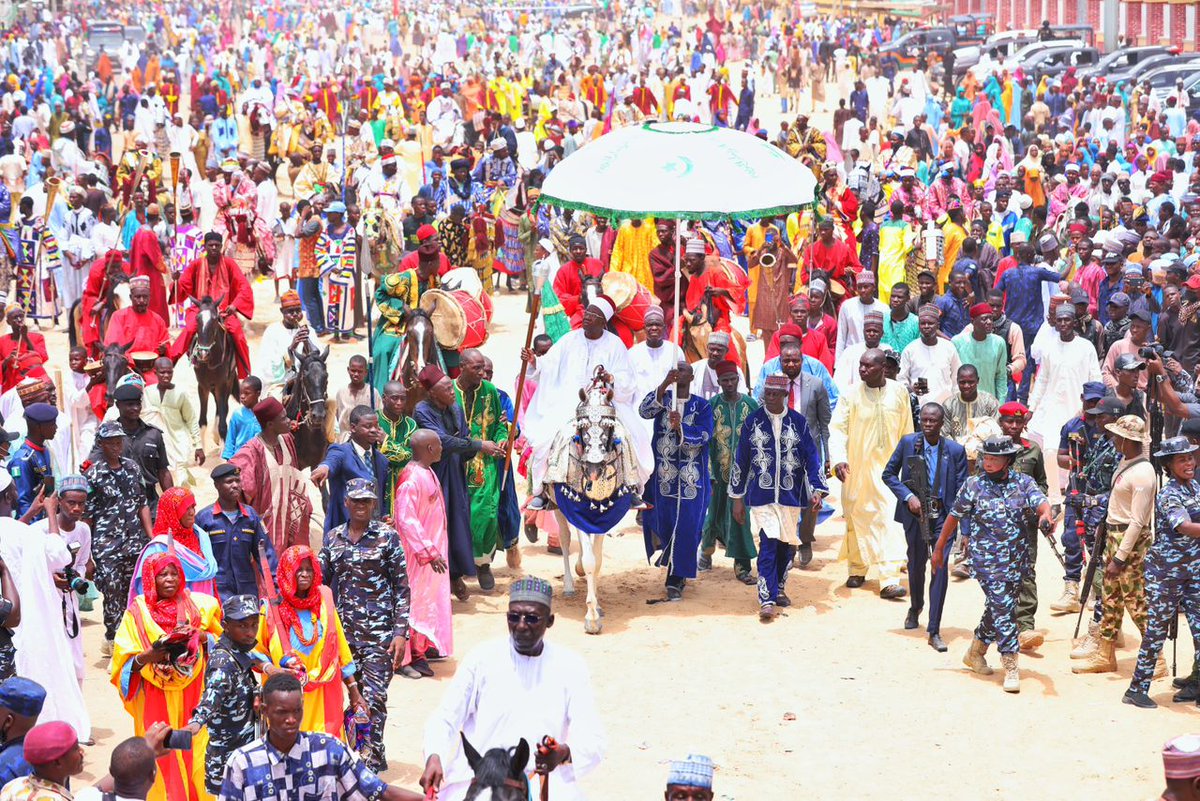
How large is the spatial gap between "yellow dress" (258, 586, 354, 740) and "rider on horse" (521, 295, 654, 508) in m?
3.21

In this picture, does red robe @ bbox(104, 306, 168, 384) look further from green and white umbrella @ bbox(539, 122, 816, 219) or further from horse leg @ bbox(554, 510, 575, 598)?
horse leg @ bbox(554, 510, 575, 598)

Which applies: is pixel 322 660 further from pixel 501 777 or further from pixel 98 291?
pixel 98 291

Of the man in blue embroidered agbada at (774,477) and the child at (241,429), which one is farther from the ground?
the child at (241,429)

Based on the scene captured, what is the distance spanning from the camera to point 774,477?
11.1m

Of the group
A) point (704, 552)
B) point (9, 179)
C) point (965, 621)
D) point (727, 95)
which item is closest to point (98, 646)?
point (704, 552)

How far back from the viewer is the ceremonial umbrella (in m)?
11.2

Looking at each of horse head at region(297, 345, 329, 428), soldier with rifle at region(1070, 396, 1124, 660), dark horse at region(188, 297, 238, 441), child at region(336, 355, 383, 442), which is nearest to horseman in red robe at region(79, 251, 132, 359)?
dark horse at region(188, 297, 238, 441)

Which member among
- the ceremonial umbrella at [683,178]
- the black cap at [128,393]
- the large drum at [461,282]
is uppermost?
the ceremonial umbrella at [683,178]

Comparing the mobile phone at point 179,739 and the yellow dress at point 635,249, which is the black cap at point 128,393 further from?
the yellow dress at point 635,249

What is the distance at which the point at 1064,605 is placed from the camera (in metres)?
11.1

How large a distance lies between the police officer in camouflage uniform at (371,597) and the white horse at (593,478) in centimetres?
233

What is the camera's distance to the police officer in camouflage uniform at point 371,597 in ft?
27.7

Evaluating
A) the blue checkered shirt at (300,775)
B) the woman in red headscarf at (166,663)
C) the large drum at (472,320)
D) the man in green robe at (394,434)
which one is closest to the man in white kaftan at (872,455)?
the large drum at (472,320)

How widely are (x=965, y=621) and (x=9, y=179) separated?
18.5m
